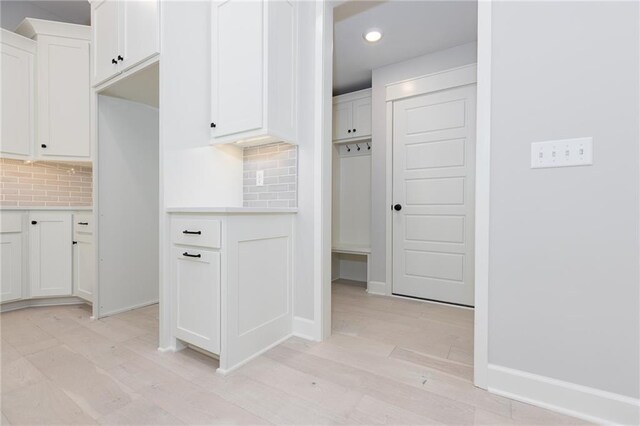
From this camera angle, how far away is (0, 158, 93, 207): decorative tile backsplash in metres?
2.75

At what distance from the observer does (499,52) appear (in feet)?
4.50

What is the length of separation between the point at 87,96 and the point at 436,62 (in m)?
3.44

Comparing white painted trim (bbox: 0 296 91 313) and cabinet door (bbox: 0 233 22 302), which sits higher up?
cabinet door (bbox: 0 233 22 302)

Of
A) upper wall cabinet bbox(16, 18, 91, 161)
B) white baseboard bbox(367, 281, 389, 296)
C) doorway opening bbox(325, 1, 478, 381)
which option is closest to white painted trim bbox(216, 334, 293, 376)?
doorway opening bbox(325, 1, 478, 381)

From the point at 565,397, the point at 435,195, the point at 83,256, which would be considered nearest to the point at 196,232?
the point at 83,256

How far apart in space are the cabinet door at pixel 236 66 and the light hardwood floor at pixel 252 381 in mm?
1461

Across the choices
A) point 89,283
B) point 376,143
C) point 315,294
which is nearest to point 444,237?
point 376,143

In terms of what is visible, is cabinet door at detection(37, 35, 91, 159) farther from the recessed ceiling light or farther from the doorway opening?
the recessed ceiling light

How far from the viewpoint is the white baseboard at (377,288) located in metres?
3.22

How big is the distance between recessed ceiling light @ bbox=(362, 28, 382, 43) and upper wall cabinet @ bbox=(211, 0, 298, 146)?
914mm

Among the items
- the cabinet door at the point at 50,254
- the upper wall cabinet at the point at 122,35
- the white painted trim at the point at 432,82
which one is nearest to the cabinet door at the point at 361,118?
the white painted trim at the point at 432,82

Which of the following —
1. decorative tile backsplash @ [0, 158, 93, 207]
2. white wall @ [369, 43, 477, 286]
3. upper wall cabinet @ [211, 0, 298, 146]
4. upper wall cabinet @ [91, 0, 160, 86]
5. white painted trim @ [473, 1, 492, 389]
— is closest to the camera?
white painted trim @ [473, 1, 492, 389]

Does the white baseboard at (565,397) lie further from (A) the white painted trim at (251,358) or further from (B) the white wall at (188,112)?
(B) the white wall at (188,112)

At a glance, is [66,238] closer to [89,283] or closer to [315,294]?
[89,283]
